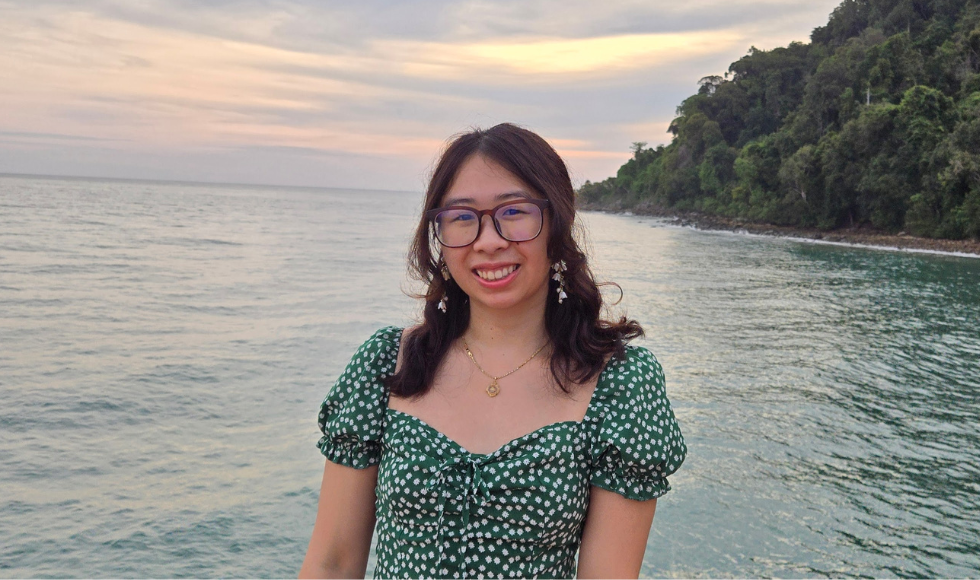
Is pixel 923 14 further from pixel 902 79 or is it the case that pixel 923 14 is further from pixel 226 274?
pixel 226 274

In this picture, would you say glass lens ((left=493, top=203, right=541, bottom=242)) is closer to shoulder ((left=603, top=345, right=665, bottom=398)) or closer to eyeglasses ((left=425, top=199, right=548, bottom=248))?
eyeglasses ((left=425, top=199, right=548, bottom=248))

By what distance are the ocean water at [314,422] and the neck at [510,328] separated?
375 millimetres

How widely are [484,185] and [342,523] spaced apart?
0.84 metres

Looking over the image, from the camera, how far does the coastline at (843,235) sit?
37.4 m

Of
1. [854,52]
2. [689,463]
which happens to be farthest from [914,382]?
[854,52]

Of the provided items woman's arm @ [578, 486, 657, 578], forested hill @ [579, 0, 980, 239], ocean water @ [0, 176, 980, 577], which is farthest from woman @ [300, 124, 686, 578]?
forested hill @ [579, 0, 980, 239]

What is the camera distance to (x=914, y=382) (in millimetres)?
11977

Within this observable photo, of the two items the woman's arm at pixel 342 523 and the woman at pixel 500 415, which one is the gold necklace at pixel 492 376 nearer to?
the woman at pixel 500 415

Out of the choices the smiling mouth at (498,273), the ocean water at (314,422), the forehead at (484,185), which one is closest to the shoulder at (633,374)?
the smiling mouth at (498,273)

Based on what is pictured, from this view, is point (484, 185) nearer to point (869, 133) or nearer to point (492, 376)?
point (492, 376)

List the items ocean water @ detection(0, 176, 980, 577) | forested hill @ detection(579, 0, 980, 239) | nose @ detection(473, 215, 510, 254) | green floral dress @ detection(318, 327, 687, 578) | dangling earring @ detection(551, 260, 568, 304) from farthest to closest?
forested hill @ detection(579, 0, 980, 239)
ocean water @ detection(0, 176, 980, 577)
dangling earring @ detection(551, 260, 568, 304)
nose @ detection(473, 215, 510, 254)
green floral dress @ detection(318, 327, 687, 578)

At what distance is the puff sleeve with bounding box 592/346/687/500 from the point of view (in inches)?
63.5

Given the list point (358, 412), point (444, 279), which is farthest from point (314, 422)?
point (358, 412)

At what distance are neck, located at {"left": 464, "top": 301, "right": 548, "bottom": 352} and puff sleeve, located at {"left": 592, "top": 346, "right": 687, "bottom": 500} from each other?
9.7 inches
